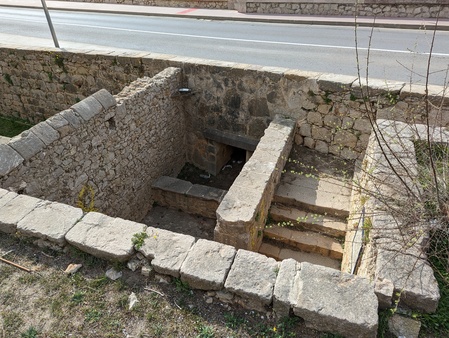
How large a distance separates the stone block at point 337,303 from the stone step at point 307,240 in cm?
205

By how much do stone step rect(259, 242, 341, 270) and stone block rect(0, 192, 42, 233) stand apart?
2971 millimetres

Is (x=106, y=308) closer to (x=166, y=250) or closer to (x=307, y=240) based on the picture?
(x=166, y=250)

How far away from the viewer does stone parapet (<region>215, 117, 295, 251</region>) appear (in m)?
3.77

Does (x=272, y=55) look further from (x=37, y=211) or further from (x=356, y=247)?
(x=37, y=211)

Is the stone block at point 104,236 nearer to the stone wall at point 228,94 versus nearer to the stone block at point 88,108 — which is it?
the stone block at point 88,108

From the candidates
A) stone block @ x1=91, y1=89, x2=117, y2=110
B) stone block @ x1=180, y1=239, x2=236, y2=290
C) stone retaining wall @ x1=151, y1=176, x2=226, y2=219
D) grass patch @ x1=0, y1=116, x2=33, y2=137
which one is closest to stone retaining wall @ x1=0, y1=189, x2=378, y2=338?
stone block @ x1=180, y1=239, x2=236, y2=290

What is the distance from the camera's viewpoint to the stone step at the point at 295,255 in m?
4.45

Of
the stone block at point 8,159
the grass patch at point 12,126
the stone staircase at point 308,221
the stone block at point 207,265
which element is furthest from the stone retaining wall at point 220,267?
the grass patch at point 12,126

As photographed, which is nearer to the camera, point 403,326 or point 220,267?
point 403,326

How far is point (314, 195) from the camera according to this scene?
5.01 meters

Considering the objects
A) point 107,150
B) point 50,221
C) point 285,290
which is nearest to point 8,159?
point 50,221

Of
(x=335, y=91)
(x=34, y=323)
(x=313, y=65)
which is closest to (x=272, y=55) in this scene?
(x=313, y=65)

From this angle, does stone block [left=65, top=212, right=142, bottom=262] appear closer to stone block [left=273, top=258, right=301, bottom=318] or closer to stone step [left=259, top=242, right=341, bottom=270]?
stone block [left=273, top=258, right=301, bottom=318]

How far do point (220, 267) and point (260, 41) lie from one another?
32.6 ft
